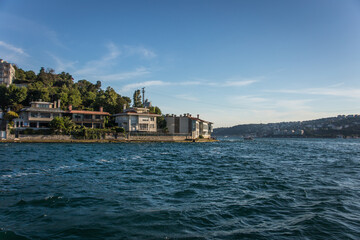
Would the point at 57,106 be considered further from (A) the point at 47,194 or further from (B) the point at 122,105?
(A) the point at 47,194

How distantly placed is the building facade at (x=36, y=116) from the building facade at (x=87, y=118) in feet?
10.1

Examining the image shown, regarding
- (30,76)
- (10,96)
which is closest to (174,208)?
(10,96)

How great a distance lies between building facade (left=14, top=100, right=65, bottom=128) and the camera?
6444 cm

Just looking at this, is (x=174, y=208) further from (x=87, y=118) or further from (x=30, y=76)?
(x=30, y=76)

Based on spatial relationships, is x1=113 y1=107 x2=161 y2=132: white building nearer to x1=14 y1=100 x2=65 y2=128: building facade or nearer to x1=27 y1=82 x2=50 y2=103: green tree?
x1=14 y1=100 x2=65 y2=128: building facade

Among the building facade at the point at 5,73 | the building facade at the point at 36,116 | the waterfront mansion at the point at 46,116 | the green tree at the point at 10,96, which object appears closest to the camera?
the building facade at the point at 36,116

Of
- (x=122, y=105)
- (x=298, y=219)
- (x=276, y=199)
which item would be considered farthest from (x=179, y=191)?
(x=122, y=105)

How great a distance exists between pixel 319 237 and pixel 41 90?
291 ft

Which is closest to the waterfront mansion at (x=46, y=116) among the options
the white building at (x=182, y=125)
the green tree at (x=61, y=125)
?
the green tree at (x=61, y=125)

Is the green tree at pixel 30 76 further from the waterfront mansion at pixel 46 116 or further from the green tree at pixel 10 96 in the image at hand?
the waterfront mansion at pixel 46 116

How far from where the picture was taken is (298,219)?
332 inches

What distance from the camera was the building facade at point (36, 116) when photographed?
64438 mm

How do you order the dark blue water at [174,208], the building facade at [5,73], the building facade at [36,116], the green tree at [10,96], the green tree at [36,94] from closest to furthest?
the dark blue water at [174,208]
the building facade at [36,116]
the green tree at [10,96]
the green tree at [36,94]
the building facade at [5,73]

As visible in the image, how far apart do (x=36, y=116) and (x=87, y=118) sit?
13031 mm
